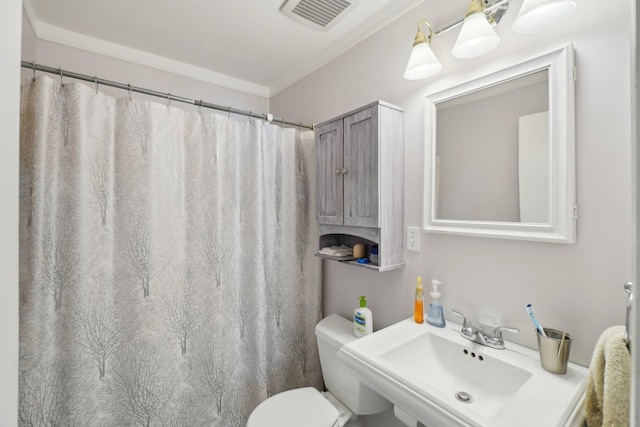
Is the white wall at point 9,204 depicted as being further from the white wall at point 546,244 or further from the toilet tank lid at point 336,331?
the toilet tank lid at point 336,331

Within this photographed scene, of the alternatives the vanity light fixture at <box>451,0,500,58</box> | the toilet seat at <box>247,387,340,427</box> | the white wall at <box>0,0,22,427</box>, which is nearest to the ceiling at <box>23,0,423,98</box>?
the vanity light fixture at <box>451,0,500,58</box>

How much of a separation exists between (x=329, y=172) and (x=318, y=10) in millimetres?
827

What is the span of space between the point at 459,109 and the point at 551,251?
25.5 inches

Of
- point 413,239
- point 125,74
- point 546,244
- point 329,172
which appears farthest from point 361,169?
point 125,74

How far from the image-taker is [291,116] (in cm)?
219

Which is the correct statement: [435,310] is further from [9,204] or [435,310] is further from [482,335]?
[9,204]

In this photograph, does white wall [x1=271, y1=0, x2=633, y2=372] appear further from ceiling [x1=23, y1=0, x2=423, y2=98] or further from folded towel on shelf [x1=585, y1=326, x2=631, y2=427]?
ceiling [x1=23, y1=0, x2=423, y2=98]

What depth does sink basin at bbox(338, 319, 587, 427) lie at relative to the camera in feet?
2.31

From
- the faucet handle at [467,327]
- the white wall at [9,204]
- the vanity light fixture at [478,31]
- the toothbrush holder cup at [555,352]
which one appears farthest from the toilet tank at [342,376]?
the vanity light fixture at [478,31]

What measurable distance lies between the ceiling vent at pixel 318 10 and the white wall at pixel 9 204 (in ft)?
4.16

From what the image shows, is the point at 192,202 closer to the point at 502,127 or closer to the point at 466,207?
the point at 466,207

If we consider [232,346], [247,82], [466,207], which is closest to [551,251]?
[466,207]

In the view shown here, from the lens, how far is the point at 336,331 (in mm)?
1511

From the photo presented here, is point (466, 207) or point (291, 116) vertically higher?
point (291, 116)
